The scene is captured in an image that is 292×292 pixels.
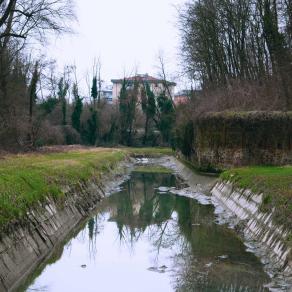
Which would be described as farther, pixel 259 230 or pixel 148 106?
pixel 148 106

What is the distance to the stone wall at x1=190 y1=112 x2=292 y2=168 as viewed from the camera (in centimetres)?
3397

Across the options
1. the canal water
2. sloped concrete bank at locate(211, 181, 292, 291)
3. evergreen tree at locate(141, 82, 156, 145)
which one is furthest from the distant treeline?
evergreen tree at locate(141, 82, 156, 145)

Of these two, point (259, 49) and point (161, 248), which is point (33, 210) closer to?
point (161, 248)

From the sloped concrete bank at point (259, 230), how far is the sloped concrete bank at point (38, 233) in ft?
19.4

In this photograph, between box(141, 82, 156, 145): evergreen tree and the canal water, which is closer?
the canal water

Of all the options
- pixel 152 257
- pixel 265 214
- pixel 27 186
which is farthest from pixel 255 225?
pixel 27 186

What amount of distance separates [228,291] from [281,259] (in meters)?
2.24

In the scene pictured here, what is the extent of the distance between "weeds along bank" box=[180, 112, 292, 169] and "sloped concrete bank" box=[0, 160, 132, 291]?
11591 millimetres

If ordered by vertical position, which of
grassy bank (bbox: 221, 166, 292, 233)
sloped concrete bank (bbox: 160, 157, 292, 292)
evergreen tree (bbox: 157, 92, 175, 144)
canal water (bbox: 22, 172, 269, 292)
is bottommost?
canal water (bbox: 22, 172, 269, 292)

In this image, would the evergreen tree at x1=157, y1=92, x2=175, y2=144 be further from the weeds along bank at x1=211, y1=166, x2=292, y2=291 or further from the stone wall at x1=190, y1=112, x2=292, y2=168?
the weeds along bank at x1=211, y1=166, x2=292, y2=291

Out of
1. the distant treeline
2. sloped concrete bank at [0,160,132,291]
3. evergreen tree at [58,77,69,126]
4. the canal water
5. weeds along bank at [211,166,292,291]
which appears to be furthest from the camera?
evergreen tree at [58,77,69,126]

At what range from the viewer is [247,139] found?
35.0 meters

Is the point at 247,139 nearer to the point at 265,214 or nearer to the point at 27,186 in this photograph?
the point at 265,214

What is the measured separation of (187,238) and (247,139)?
1654cm
